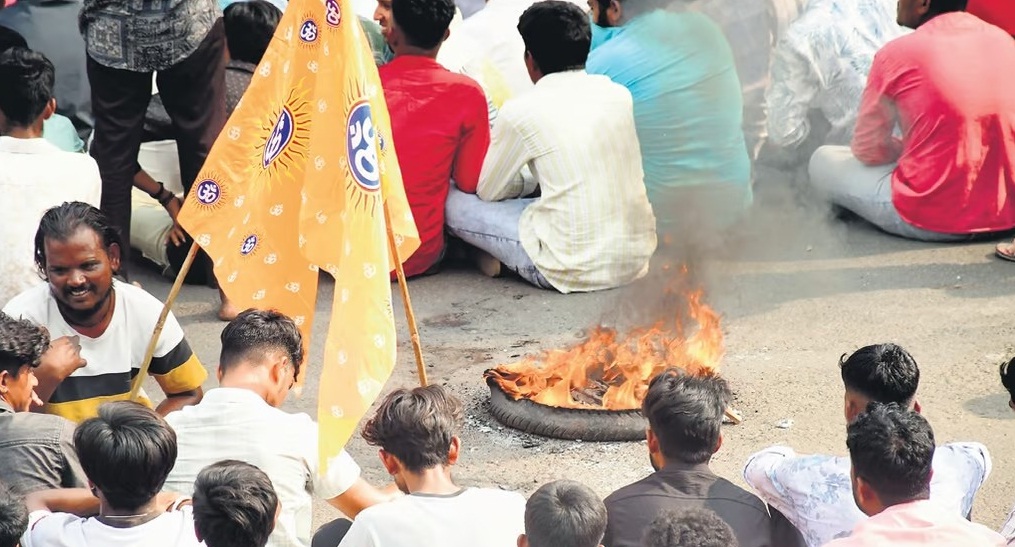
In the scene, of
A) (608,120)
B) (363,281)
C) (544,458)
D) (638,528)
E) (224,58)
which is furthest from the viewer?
(608,120)

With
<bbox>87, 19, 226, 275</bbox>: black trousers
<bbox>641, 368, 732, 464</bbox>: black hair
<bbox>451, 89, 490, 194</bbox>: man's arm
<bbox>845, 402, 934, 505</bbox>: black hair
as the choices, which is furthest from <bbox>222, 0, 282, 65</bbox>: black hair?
<bbox>845, 402, 934, 505</bbox>: black hair

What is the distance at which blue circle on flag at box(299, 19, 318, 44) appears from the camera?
16.1 ft

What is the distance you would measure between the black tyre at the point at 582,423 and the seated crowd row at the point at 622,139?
1.87m

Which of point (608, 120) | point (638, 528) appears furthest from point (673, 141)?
point (638, 528)

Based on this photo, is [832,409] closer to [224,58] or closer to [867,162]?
[867,162]

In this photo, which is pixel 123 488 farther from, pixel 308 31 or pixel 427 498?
pixel 308 31

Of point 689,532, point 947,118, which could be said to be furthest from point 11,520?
point 947,118

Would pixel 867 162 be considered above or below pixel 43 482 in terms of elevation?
below

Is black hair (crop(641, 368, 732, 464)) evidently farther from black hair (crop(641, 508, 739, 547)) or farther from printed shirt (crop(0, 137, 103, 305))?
printed shirt (crop(0, 137, 103, 305))

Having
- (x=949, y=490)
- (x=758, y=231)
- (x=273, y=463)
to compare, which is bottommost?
(x=758, y=231)

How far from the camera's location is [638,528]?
3777 mm

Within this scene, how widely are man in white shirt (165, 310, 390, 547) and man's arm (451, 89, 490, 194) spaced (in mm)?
3804

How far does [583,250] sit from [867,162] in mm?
1911

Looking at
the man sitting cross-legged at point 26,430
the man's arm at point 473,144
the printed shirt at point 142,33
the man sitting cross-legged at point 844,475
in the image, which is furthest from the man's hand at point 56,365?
the man's arm at point 473,144
